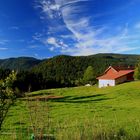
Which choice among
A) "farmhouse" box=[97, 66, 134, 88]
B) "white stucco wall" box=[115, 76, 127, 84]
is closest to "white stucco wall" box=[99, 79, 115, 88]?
"farmhouse" box=[97, 66, 134, 88]

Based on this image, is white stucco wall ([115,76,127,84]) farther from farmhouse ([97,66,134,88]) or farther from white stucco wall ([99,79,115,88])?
white stucco wall ([99,79,115,88])

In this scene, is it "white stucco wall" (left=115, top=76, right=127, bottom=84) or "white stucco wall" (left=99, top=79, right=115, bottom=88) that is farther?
"white stucco wall" (left=115, top=76, right=127, bottom=84)

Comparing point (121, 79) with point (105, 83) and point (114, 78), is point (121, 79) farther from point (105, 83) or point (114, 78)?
point (105, 83)

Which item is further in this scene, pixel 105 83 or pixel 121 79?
pixel 121 79

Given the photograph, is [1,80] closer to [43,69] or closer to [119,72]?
[119,72]

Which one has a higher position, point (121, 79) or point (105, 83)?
point (121, 79)

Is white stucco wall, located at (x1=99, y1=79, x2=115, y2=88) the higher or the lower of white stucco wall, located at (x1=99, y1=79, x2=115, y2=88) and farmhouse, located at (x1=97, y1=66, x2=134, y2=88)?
the lower

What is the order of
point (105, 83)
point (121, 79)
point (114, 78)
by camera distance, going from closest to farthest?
point (114, 78)
point (105, 83)
point (121, 79)

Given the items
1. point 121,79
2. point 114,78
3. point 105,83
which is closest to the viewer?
point 114,78

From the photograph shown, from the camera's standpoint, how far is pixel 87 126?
1192cm

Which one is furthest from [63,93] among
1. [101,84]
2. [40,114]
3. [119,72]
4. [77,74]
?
[77,74]

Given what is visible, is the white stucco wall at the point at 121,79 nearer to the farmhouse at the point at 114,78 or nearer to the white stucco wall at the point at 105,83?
the farmhouse at the point at 114,78

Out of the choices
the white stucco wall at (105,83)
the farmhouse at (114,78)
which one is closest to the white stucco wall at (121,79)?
the farmhouse at (114,78)

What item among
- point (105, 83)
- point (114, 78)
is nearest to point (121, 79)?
point (114, 78)
